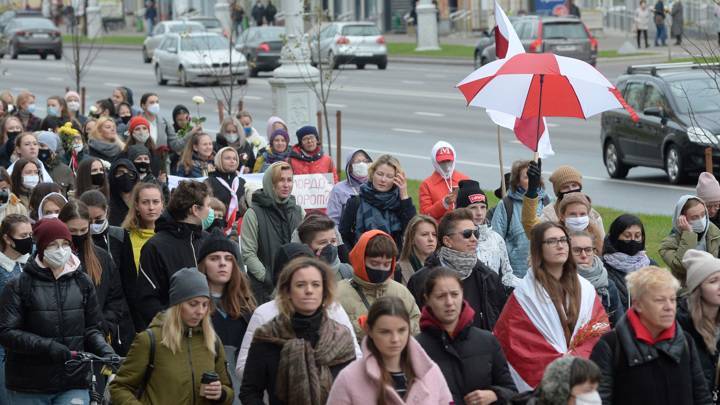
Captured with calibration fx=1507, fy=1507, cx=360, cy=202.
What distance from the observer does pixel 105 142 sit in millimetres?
15367

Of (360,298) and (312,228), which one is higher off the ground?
(312,228)

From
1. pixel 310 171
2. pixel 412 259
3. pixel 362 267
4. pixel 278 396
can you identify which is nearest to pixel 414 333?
pixel 362 267

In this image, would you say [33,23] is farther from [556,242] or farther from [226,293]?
[556,242]

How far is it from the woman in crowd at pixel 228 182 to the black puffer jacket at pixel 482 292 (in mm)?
4216

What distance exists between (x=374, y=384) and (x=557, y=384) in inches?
31.5

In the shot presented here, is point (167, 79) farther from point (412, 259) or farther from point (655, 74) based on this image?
point (412, 259)

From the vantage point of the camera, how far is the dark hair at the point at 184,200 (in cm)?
966

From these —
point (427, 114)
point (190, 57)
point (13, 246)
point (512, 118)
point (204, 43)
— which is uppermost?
point (204, 43)

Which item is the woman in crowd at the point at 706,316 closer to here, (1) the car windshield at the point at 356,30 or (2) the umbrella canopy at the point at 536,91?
(2) the umbrella canopy at the point at 536,91

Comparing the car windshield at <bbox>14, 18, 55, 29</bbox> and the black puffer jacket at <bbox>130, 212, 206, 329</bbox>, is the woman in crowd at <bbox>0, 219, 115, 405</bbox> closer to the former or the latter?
the black puffer jacket at <bbox>130, 212, 206, 329</bbox>

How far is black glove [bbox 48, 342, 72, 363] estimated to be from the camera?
27.6 ft

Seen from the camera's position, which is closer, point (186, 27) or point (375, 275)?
point (375, 275)

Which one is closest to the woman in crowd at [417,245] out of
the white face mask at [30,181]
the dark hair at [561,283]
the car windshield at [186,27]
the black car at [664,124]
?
the dark hair at [561,283]

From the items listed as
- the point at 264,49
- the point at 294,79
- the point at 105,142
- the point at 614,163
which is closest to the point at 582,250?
the point at 105,142
